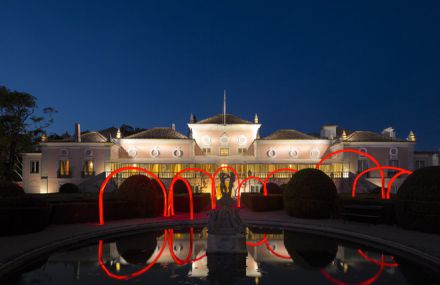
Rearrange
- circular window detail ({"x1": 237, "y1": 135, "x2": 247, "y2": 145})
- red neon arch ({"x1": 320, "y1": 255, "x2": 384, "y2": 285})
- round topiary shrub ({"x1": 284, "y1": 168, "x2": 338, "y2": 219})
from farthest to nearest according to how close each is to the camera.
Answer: circular window detail ({"x1": 237, "y1": 135, "x2": 247, "y2": 145}) → round topiary shrub ({"x1": 284, "y1": 168, "x2": 338, "y2": 219}) → red neon arch ({"x1": 320, "y1": 255, "x2": 384, "y2": 285})

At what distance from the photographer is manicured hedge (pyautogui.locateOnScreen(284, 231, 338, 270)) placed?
9.93 metres

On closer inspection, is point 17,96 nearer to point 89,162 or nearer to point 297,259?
point 89,162

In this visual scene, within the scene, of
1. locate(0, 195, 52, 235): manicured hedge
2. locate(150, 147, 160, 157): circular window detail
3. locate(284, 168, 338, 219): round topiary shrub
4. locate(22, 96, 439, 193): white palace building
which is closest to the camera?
locate(0, 195, 52, 235): manicured hedge

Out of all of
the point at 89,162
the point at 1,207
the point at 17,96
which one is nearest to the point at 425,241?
the point at 1,207

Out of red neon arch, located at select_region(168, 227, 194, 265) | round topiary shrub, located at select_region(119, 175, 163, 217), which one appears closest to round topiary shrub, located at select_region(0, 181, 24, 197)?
round topiary shrub, located at select_region(119, 175, 163, 217)

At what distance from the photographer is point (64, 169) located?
3875 centimetres

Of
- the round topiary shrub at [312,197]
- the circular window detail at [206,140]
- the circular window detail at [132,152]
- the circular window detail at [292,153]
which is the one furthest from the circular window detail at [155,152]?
the round topiary shrub at [312,197]

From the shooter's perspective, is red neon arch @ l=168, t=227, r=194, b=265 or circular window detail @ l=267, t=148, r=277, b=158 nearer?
red neon arch @ l=168, t=227, r=194, b=265

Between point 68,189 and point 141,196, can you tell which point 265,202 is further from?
point 68,189

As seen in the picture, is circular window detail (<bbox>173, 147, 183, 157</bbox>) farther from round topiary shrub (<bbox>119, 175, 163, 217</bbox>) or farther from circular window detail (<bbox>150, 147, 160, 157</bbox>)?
round topiary shrub (<bbox>119, 175, 163, 217</bbox>)

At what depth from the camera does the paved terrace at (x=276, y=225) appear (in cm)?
1009

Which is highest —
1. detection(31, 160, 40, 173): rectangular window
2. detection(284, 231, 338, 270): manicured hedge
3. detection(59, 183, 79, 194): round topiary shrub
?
detection(31, 160, 40, 173): rectangular window

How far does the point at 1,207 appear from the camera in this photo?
13523 mm

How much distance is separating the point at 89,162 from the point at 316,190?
31324 millimetres
